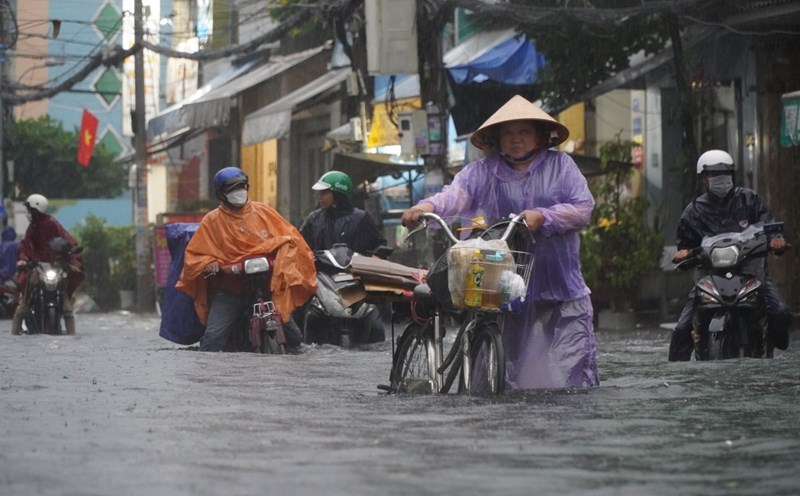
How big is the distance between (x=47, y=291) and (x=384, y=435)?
12.7m

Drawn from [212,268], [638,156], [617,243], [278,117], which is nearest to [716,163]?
[212,268]

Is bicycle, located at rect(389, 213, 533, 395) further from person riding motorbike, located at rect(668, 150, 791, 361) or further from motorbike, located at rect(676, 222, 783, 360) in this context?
person riding motorbike, located at rect(668, 150, 791, 361)

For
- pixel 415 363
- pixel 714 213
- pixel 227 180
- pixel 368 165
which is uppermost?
pixel 368 165

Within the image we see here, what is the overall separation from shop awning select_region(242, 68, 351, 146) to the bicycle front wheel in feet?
53.6

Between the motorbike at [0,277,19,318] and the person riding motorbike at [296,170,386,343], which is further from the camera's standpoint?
the motorbike at [0,277,19,318]

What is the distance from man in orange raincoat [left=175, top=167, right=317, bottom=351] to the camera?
12328 mm

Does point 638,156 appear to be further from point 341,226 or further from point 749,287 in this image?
point 749,287

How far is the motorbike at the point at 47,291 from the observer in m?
18.2

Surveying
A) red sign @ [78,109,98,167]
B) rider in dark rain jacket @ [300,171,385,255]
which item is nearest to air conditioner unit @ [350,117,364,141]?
rider in dark rain jacket @ [300,171,385,255]

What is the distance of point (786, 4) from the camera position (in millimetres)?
16109

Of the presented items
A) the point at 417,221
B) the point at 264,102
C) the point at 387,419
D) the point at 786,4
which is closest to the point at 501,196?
the point at 417,221

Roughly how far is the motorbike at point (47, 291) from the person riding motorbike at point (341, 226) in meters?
4.89

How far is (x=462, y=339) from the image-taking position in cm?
758

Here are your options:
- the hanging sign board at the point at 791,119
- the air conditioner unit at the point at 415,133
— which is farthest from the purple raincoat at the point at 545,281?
the air conditioner unit at the point at 415,133
